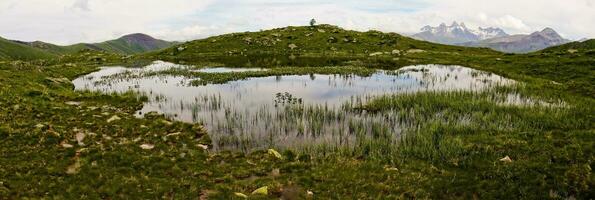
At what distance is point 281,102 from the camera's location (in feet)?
106

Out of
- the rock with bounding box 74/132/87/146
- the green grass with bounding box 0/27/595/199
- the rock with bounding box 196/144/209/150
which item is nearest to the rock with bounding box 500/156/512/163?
the green grass with bounding box 0/27/595/199

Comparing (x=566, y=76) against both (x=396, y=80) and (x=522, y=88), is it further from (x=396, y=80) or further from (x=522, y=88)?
(x=396, y=80)

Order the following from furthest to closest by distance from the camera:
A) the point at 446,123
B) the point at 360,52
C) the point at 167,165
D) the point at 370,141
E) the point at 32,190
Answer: the point at 360,52
the point at 446,123
the point at 370,141
the point at 167,165
the point at 32,190

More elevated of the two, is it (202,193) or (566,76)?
(566,76)

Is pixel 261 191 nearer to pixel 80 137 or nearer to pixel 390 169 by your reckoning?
pixel 390 169

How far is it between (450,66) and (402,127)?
4609 cm

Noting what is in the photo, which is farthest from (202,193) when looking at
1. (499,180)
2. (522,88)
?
(522,88)

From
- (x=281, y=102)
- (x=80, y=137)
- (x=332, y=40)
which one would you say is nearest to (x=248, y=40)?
(x=332, y=40)

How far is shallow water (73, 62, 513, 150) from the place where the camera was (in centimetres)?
2319

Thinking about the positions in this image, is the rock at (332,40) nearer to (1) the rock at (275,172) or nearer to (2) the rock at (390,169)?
(2) the rock at (390,169)

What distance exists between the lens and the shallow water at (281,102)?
2319 cm

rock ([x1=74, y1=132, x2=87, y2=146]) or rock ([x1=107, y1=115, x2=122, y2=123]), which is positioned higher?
rock ([x1=107, y1=115, x2=122, y2=123])

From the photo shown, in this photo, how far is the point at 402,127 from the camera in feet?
79.3

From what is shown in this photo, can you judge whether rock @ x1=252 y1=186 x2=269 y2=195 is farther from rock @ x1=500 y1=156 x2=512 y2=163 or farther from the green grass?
rock @ x1=500 y1=156 x2=512 y2=163
